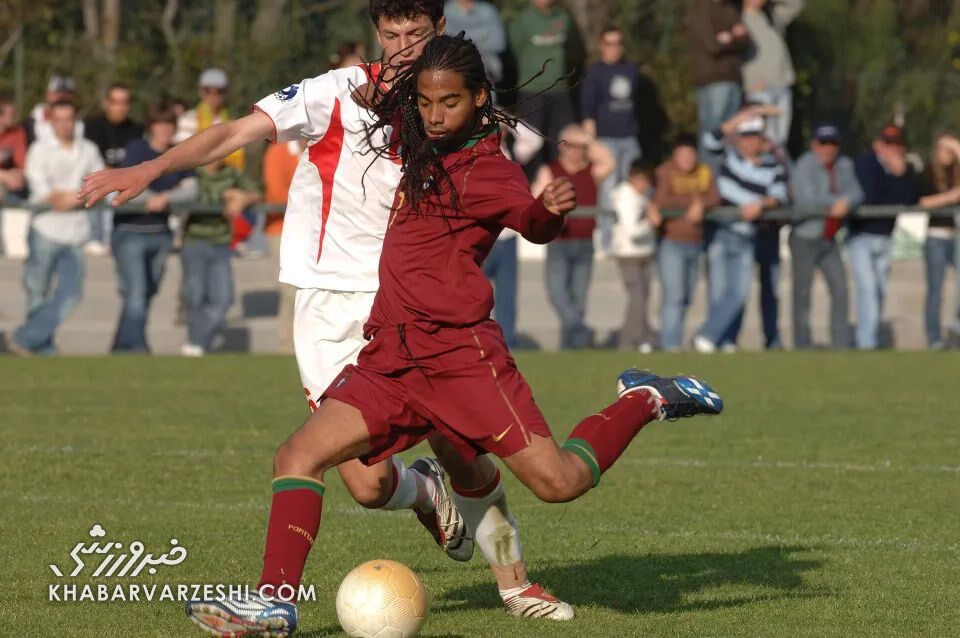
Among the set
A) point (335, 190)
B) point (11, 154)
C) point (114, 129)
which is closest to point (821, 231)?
point (114, 129)

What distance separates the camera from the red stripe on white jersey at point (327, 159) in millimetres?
6496

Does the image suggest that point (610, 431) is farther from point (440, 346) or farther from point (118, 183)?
point (118, 183)

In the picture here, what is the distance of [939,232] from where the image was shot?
17141 mm

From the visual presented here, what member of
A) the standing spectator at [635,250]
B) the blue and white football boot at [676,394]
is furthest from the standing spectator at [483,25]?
the blue and white football boot at [676,394]

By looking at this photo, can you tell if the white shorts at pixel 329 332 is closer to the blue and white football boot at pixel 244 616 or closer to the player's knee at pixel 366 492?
the player's knee at pixel 366 492

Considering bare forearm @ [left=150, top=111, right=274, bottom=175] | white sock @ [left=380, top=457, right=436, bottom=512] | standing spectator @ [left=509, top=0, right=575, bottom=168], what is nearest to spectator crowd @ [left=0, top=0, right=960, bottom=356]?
standing spectator @ [left=509, top=0, right=575, bottom=168]

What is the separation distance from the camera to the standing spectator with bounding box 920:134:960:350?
17.1m

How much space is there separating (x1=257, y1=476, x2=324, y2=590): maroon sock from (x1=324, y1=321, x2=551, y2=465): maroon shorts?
0.26 metres

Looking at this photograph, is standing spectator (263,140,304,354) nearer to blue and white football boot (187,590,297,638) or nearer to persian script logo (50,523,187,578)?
persian script logo (50,523,187,578)

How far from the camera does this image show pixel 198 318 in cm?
1597

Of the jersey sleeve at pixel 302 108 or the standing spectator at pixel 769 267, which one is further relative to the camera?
the standing spectator at pixel 769 267

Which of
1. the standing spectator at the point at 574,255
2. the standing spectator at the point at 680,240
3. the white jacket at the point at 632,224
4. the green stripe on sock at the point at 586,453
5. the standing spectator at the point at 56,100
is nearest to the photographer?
the green stripe on sock at the point at 586,453

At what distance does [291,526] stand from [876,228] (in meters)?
12.1

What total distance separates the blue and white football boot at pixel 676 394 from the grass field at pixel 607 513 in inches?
27.3
